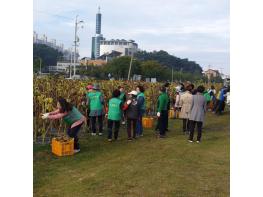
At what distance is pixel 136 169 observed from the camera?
7094mm

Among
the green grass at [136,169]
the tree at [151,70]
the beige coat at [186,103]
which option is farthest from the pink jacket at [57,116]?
the tree at [151,70]

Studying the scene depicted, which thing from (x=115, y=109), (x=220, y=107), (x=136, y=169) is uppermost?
(x=115, y=109)

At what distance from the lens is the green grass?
589cm

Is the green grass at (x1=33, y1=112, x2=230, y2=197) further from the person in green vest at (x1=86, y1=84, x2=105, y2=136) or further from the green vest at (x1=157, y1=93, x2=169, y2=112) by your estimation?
the green vest at (x1=157, y1=93, x2=169, y2=112)

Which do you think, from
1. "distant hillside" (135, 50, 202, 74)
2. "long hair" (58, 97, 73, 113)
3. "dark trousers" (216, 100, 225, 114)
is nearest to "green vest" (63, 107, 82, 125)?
"long hair" (58, 97, 73, 113)

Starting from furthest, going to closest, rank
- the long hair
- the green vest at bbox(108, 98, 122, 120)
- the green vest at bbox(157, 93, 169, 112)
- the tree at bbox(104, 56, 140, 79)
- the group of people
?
the tree at bbox(104, 56, 140, 79) < the green vest at bbox(157, 93, 169, 112) < the green vest at bbox(108, 98, 122, 120) < the group of people < the long hair

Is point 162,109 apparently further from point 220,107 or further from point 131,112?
point 220,107

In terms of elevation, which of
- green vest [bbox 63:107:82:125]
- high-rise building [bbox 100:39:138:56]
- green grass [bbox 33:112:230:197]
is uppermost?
high-rise building [bbox 100:39:138:56]

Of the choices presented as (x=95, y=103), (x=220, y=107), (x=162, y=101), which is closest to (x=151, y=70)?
(x=220, y=107)

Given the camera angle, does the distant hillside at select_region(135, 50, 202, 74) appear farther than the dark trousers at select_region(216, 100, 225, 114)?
Yes
